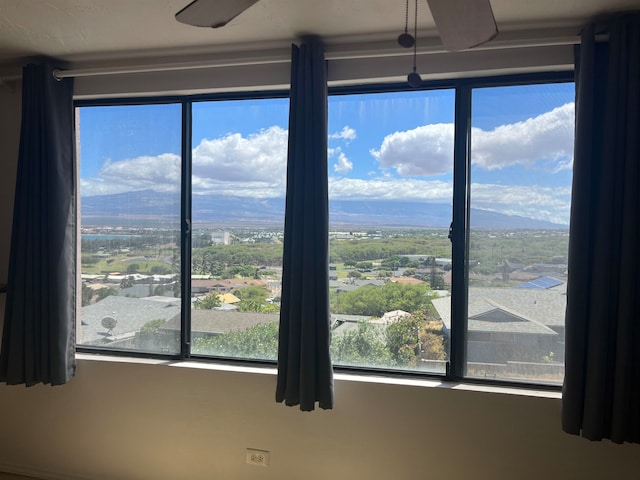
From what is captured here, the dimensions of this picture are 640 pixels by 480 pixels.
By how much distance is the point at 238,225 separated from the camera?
8.36 feet

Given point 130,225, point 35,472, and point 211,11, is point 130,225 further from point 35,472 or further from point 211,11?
point 211,11

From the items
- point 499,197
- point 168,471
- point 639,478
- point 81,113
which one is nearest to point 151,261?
point 81,113

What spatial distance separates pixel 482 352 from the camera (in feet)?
7.46

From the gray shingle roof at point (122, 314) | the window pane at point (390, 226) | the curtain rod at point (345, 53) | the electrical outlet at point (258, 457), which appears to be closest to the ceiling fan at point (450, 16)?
the curtain rod at point (345, 53)

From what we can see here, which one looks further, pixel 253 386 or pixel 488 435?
pixel 253 386

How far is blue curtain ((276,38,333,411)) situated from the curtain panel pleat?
1.08 metres

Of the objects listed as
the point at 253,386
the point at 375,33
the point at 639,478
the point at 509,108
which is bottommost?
the point at 639,478

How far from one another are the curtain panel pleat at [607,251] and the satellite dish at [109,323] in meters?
2.42

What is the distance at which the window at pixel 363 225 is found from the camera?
221 cm

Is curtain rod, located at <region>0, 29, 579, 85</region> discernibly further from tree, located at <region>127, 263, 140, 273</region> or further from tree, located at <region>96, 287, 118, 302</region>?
tree, located at <region>96, 287, 118, 302</region>

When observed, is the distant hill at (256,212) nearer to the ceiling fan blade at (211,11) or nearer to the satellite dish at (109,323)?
the satellite dish at (109,323)

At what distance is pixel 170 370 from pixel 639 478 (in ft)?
7.66

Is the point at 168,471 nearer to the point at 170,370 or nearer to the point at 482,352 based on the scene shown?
the point at 170,370

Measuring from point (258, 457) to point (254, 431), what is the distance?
0.45 feet
